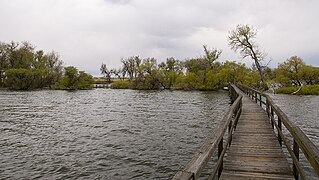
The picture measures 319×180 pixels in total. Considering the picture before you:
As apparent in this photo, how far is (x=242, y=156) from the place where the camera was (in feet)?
20.9

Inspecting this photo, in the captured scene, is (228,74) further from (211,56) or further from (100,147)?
(100,147)

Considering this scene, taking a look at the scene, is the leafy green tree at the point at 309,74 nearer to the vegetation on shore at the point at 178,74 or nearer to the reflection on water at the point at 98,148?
the vegetation on shore at the point at 178,74

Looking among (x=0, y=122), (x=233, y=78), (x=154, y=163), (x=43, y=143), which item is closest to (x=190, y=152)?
(x=154, y=163)

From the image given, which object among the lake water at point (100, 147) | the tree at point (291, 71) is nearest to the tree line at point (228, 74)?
the tree at point (291, 71)

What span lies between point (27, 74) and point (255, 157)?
73067 millimetres

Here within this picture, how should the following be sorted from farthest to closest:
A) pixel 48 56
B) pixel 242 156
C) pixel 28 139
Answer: pixel 48 56 < pixel 28 139 < pixel 242 156

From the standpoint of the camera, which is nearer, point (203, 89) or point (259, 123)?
point (259, 123)

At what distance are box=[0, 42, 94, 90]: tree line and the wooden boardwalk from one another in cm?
7024

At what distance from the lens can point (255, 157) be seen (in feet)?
20.5

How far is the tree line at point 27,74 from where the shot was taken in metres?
68.7

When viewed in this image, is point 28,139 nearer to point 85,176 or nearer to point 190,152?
point 85,176

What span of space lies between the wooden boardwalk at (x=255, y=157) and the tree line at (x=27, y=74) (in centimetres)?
7024

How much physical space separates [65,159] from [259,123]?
7.77 metres

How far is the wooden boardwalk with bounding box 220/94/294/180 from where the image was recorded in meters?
5.21
